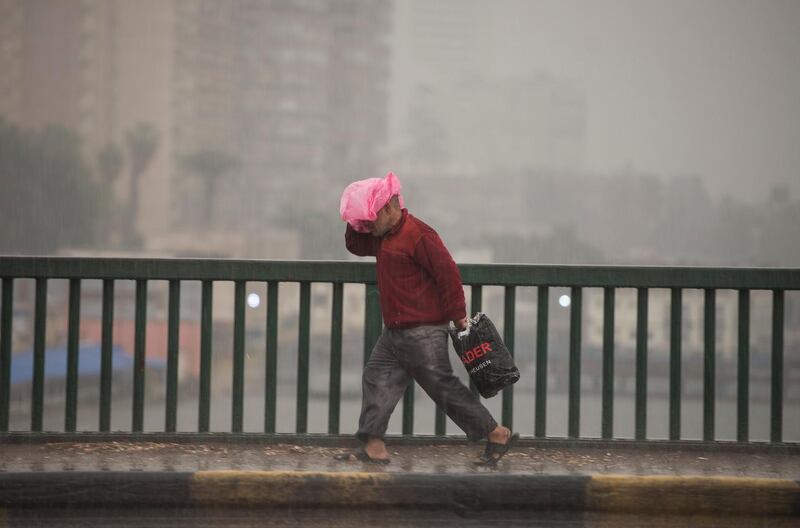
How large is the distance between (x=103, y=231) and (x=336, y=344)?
13088 centimetres

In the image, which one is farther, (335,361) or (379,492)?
(335,361)

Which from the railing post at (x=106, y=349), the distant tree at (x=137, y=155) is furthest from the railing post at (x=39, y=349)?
the distant tree at (x=137, y=155)

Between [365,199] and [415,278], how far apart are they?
0.50 m

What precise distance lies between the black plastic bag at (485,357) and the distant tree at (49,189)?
126318 mm

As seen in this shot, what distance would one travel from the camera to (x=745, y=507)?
490 centimetres

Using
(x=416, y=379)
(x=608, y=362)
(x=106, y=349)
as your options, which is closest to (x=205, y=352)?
(x=106, y=349)

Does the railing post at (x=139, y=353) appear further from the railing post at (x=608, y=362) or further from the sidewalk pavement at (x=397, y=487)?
the railing post at (x=608, y=362)

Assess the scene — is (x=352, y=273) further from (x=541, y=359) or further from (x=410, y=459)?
(x=541, y=359)

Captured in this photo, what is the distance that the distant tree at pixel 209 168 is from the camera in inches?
5640

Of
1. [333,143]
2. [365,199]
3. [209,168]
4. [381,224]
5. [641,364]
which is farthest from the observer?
[209,168]

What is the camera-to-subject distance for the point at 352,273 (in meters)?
5.65

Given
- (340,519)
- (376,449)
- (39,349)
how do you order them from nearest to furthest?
(340,519), (376,449), (39,349)

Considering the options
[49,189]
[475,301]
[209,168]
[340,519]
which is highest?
[209,168]

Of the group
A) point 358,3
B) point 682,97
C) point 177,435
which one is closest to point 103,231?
point 358,3
